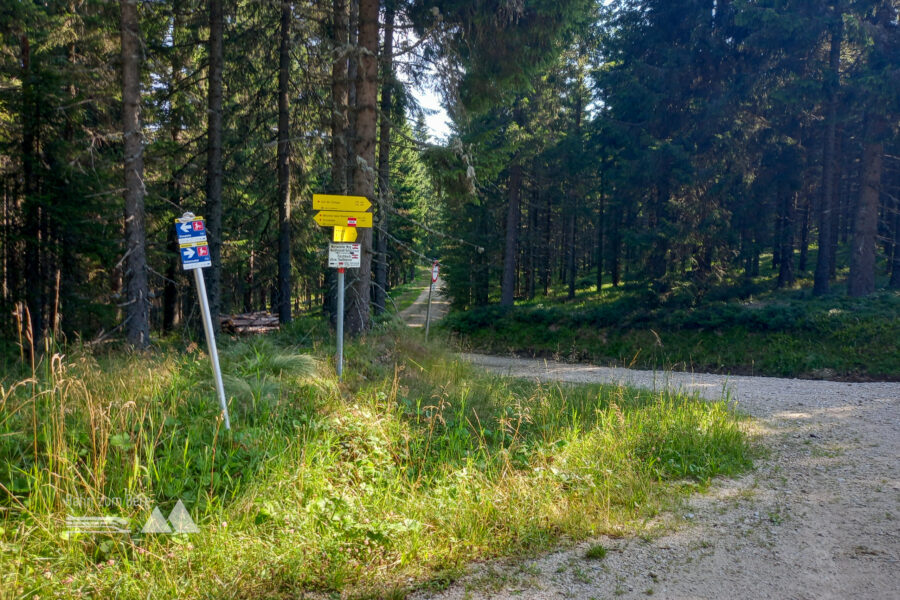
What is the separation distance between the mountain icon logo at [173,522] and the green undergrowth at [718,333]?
12.5m

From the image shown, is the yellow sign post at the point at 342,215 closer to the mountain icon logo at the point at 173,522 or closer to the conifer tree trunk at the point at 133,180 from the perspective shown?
the mountain icon logo at the point at 173,522

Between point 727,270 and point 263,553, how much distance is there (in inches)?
850

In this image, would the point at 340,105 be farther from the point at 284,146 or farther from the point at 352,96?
the point at 284,146

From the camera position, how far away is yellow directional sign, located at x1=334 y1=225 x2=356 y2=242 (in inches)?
276

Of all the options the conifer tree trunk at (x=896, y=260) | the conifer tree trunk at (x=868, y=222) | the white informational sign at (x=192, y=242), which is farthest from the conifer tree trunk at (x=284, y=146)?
the conifer tree trunk at (x=896, y=260)

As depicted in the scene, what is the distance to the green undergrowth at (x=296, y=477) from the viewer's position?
350 cm

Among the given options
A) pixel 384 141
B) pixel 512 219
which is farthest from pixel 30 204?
pixel 512 219

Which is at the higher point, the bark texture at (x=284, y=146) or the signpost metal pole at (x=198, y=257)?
the bark texture at (x=284, y=146)

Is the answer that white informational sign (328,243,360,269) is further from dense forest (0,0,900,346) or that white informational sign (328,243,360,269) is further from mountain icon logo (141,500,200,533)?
mountain icon logo (141,500,200,533)

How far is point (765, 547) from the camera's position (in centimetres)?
430

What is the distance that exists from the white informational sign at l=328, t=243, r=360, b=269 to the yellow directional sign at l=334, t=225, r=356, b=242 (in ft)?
0.65

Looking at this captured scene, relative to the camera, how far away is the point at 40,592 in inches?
122

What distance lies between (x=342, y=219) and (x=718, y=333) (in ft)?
52.4

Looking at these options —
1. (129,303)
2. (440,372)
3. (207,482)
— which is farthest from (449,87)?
(207,482)
